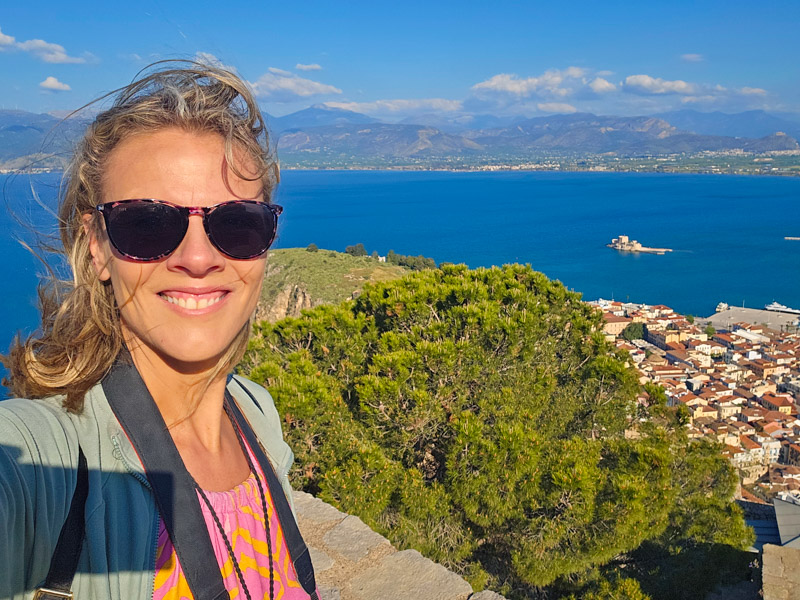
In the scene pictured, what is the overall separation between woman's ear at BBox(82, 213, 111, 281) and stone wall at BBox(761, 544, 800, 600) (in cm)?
388

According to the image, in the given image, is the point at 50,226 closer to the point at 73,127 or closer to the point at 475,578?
the point at 73,127

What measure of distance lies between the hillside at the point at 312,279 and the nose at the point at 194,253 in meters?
17.3

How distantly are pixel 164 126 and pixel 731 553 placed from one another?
5721 mm

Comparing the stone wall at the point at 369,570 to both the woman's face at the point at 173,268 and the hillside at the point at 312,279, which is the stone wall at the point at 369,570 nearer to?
the woman's face at the point at 173,268

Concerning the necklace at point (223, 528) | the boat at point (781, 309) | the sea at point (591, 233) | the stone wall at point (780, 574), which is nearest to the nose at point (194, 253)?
the necklace at point (223, 528)

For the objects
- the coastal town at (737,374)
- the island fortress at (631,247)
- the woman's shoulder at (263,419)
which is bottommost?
the coastal town at (737,374)

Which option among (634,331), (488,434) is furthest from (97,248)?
(634,331)

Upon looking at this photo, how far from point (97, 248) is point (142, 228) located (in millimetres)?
118

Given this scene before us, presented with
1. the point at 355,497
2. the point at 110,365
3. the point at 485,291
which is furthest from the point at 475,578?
the point at 110,365

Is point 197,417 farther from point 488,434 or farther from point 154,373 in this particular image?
point 488,434

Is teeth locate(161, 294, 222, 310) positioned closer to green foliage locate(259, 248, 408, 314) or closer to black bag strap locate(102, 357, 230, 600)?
black bag strap locate(102, 357, 230, 600)

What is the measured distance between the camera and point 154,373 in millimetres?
977

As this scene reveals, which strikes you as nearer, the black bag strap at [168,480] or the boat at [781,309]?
the black bag strap at [168,480]

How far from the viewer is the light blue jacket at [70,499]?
2.19 ft
